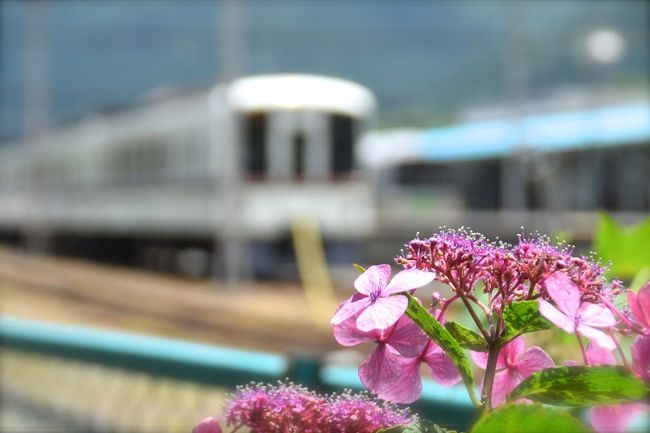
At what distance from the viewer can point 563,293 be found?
40 centimetres

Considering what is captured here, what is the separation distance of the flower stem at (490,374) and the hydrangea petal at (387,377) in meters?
0.03

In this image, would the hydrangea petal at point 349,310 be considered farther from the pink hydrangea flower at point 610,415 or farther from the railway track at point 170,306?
the railway track at point 170,306

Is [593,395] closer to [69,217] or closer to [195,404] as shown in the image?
[195,404]

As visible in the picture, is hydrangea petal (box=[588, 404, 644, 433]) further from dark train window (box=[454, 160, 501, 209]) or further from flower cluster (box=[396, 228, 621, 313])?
dark train window (box=[454, 160, 501, 209])

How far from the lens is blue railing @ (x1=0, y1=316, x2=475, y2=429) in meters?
1.38

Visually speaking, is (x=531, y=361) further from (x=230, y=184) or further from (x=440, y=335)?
(x=230, y=184)

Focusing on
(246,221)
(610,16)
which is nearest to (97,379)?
(246,221)

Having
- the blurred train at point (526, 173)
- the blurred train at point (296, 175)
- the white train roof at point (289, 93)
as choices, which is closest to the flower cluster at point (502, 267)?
the blurred train at point (526, 173)

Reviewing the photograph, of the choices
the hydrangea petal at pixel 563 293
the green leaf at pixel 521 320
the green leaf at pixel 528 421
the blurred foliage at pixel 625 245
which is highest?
the blurred foliage at pixel 625 245

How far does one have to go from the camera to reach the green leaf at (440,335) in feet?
1.35

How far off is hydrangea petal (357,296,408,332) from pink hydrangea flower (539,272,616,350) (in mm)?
57

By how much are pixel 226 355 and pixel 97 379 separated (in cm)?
45

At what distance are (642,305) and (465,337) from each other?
8cm

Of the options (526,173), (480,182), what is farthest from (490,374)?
(480,182)
